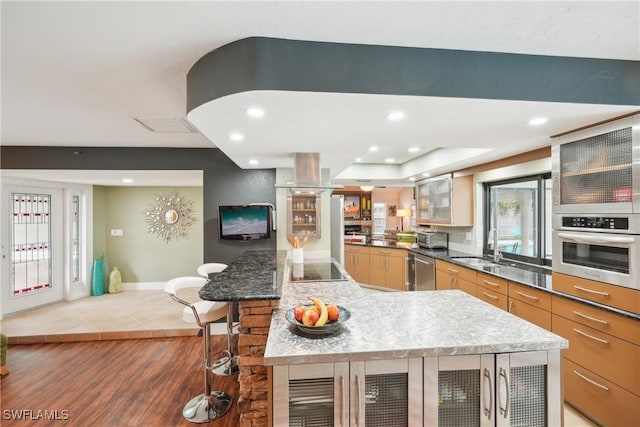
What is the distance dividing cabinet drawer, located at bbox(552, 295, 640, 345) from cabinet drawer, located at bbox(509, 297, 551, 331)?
121 millimetres

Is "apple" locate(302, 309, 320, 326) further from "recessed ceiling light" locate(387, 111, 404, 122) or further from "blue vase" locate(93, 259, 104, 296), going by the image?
"blue vase" locate(93, 259, 104, 296)

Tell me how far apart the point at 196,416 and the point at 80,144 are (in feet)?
11.4

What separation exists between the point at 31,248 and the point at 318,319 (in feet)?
17.7

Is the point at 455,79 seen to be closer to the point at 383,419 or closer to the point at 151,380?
the point at 383,419

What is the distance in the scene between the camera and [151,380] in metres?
2.88

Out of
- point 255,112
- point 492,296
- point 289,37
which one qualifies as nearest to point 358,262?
point 492,296

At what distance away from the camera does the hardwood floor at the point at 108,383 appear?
2.38 m

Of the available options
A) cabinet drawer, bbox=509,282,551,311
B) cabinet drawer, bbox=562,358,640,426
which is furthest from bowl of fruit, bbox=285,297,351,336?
cabinet drawer, bbox=509,282,551,311

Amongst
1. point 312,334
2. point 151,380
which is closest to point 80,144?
point 151,380

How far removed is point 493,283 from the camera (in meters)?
3.13

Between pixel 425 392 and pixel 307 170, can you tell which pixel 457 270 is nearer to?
pixel 307 170

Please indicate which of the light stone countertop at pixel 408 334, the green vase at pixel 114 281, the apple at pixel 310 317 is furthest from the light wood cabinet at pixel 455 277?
the green vase at pixel 114 281

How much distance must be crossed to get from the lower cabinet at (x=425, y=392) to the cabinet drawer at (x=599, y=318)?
34.5 inches

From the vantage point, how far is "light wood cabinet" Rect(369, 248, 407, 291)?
5441 millimetres
